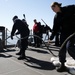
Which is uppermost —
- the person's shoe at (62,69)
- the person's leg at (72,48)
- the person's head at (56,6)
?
the person's head at (56,6)

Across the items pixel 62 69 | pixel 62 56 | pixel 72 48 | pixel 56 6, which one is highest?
pixel 56 6

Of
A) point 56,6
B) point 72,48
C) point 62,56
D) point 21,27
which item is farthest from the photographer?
point 21,27

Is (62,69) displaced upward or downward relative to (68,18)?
downward

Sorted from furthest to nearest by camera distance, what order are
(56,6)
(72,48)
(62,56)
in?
(62,56) < (56,6) < (72,48)

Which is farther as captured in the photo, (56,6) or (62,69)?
(62,69)

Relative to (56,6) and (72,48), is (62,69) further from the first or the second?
(56,6)

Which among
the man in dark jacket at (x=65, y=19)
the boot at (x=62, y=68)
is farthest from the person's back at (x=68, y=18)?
the boot at (x=62, y=68)

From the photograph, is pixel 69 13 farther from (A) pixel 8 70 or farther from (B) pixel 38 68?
(A) pixel 8 70

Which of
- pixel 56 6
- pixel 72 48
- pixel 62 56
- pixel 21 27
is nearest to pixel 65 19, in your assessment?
pixel 56 6

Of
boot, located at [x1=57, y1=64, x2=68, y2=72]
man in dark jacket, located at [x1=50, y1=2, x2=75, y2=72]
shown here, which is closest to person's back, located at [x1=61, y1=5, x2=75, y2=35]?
man in dark jacket, located at [x1=50, y1=2, x2=75, y2=72]

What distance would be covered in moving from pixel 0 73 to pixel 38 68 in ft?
3.88

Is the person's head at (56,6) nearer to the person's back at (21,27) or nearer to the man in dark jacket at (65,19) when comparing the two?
the man in dark jacket at (65,19)

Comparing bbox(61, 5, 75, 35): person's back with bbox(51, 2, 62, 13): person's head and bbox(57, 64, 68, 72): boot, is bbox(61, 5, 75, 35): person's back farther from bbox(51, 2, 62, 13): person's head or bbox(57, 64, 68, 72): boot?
bbox(57, 64, 68, 72): boot

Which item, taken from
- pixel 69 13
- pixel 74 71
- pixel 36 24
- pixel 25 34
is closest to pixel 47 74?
pixel 74 71
